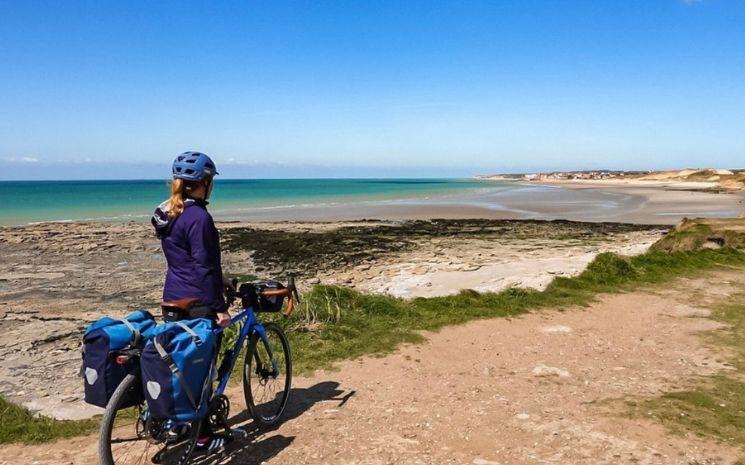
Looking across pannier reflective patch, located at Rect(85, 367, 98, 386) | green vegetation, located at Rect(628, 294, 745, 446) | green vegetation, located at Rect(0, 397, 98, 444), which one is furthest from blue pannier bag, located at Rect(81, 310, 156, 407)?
green vegetation, located at Rect(628, 294, 745, 446)

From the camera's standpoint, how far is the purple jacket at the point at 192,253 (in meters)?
3.83

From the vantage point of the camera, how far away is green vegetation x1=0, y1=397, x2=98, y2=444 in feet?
15.8

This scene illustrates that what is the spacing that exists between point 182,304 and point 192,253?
0.45m

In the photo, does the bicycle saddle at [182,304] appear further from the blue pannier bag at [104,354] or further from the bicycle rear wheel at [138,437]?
the bicycle rear wheel at [138,437]

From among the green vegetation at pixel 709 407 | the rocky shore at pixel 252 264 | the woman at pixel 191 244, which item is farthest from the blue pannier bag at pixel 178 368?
the green vegetation at pixel 709 407

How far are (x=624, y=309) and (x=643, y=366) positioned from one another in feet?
10.5

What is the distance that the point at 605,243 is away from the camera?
2309 cm

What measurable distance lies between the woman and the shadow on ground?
4.31 feet

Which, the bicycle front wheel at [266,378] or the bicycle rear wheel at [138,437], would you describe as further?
the bicycle front wheel at [266,378]

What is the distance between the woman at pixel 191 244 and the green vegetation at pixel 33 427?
6.93 feet

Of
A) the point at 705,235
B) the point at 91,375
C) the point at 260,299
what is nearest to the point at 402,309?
the point at 260,299

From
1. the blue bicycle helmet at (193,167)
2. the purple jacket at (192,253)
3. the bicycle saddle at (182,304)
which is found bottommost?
the bicycle saddle at (182,304)

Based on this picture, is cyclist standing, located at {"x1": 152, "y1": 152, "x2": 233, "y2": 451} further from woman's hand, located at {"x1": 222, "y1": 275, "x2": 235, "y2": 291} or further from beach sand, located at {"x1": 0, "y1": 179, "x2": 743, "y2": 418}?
beach sand, located at {"x1": 0, "y1": 179, "x2": 743, "y2": 418}

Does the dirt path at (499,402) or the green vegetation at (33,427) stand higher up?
the green vegetation at (33,427)
